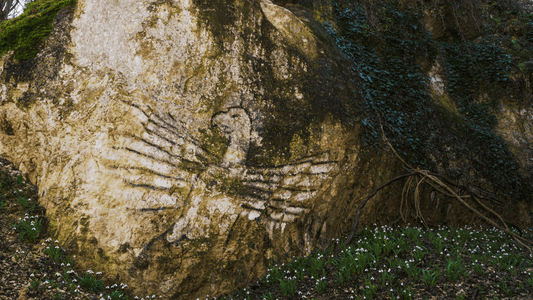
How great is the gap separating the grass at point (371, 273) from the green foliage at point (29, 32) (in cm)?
179

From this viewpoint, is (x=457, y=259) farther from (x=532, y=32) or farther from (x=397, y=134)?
(x=532, y=32)

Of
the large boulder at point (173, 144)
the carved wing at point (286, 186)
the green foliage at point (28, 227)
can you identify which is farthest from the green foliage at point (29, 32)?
the carved wing at point (286, 186)

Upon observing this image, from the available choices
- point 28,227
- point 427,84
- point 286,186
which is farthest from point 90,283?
point 427,84

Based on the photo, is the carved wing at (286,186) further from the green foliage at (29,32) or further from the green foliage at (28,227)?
the green foliage at (29,32)

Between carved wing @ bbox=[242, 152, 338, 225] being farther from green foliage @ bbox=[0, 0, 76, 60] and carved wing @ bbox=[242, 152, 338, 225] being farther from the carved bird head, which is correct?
green foliage @ bbox=[0, 0, 76, 60]

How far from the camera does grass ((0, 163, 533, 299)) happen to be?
3250 mm

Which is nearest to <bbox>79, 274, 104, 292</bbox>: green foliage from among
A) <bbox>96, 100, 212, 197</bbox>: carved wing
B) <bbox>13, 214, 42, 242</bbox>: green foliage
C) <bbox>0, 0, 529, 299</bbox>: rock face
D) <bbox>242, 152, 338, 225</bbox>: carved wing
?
<bbox>0, 0, 529, 299</bbox>: rock face

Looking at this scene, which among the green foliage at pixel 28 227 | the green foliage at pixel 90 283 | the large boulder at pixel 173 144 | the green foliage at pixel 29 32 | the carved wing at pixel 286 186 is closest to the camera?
the green foliage at pixel 90 283

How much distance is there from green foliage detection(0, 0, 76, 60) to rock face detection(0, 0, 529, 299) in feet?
0.53

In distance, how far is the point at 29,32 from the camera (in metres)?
4.25

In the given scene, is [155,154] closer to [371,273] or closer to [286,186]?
[286,186]

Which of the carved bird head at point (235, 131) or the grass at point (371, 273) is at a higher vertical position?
the carved bird head at point (235, 131)

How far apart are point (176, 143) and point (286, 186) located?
159 cm

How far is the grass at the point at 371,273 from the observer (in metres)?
3.25
